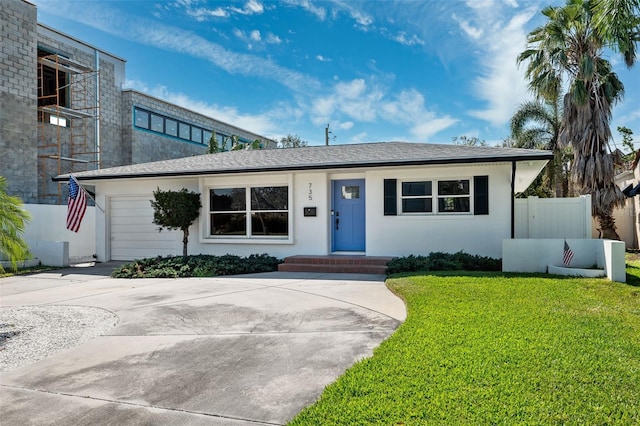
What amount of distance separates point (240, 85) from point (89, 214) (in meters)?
11.0

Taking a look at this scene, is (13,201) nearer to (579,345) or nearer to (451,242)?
(579,345)

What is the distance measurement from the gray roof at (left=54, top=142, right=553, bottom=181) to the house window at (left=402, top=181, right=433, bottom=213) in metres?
0.86

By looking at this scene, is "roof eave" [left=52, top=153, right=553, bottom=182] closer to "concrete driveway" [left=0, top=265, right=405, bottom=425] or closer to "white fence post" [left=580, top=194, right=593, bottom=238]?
"white fence post" [left=580, top=194, right=593, bottom=238]

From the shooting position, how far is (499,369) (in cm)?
350

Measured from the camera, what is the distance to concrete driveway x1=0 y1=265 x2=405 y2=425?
311 centimetres

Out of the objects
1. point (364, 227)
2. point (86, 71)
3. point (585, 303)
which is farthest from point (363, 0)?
point (86, 71)

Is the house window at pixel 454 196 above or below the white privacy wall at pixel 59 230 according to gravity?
above

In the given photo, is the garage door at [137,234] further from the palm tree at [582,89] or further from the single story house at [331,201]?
the palm tree at [582,89]

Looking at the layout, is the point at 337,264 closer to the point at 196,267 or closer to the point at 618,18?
the point at 196,267

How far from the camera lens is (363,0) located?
13.0 meters

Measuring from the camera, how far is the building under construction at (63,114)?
1808 cm

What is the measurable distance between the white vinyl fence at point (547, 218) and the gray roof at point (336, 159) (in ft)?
5.52

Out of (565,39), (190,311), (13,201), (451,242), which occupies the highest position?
(565,39)

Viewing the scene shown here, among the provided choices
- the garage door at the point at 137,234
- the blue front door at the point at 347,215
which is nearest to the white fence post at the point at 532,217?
the blue front door at the point at 347,215
